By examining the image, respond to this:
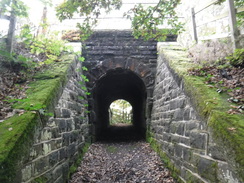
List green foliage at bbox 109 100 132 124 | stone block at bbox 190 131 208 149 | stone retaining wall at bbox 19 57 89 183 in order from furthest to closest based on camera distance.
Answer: green foliage at bbox 109 100 132 124, stone block at bbox 190 131 208 149, stone retaining wall at bbox 19 57 89 183

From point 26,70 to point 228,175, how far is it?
14.8 ft

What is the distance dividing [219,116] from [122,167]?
3448 mm

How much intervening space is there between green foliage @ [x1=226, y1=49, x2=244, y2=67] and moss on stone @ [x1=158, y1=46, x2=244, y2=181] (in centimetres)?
103

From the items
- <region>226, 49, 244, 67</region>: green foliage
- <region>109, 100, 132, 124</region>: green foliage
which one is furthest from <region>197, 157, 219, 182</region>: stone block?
<region>109, 100, 132, 124</region>: green foliage

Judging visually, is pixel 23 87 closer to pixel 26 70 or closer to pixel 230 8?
pixel 26 70

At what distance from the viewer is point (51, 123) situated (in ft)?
11.3

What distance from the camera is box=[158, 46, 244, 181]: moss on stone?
194 centimetres

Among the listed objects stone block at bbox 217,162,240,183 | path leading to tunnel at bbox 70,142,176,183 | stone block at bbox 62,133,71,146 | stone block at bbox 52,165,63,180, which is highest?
stone block at bbox 62,133,71,146

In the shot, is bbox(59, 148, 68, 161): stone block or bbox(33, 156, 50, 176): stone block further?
bbox(59, 148, 68, 161): stone block

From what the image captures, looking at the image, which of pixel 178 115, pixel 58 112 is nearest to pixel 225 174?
pixel 178 115

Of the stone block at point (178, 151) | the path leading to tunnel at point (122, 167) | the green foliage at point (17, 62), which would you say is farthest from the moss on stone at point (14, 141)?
the stone block at point (178, 151)

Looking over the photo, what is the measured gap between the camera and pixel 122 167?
197 inches

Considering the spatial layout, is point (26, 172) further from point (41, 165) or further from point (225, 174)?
point (225, 174)

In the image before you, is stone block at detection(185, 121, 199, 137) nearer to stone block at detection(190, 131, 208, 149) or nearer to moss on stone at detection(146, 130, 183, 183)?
stone block at detection(190, 131, 208, 149)
